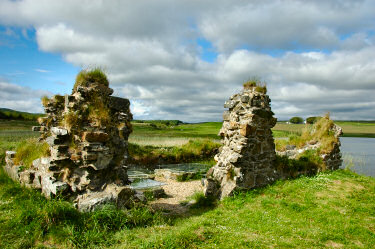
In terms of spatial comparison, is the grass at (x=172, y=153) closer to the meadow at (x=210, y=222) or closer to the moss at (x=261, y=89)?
the meadow at (x=210, y=222)

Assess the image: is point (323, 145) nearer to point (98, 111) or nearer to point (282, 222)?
point (282, 222)

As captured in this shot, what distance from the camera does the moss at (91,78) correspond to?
6.45 m

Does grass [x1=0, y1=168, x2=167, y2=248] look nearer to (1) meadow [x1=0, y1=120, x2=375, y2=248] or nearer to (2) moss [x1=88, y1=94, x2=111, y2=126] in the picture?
(1) meadow [x1=0, y1=120, x2=375, y2=248]

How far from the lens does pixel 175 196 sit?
9023 mm

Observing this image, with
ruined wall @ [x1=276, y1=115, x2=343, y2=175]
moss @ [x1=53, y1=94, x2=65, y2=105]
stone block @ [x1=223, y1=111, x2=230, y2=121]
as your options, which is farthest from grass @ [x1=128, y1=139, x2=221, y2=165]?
stone block @ [x1=223, y1=111, x2=230, y2=121]

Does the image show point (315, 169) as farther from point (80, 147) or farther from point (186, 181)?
point (80, 147)

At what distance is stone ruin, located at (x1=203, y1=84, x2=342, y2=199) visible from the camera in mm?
7805

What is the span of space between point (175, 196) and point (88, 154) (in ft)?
13.9

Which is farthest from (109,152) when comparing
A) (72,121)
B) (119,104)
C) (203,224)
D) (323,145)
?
(323,145)

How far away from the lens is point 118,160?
21.1 ft

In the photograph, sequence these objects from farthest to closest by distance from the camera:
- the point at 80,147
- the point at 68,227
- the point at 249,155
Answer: the point at 249,155
the point at 80,147
the point at 68,227

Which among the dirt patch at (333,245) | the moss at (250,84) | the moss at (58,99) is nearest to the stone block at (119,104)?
the moss at (250,84)

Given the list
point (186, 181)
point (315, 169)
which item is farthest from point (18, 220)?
point (315, 169)

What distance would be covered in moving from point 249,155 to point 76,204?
525 centimetres
